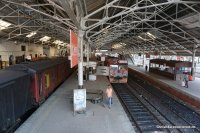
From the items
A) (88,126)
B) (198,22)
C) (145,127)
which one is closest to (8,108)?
(88,126)

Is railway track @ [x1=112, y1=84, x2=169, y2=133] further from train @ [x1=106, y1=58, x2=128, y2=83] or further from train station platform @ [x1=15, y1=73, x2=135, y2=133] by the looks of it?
train @ [x1=106, y1=58, x2=128, y2=83]

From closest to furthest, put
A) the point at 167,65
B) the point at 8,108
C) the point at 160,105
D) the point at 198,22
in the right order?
the point at 8,108 → the point at 160,105 → the point at 198,22 → the point at 167,65

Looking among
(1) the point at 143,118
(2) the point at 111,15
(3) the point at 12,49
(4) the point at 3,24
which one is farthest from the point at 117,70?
(3) the point at 12,49

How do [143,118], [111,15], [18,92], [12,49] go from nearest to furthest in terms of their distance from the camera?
[18,92]
[143,118]
[111,15]
[12,49]

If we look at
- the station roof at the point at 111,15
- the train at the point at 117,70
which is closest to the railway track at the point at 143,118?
the station roof at the point at 111,15

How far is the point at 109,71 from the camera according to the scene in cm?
2734

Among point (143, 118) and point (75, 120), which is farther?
point (143, 118)

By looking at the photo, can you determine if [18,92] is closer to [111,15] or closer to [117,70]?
[111,15]

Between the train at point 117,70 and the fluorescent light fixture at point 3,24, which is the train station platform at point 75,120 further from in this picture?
the fluorescent light fixture at point 3,24

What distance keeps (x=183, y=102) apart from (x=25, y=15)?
1628cm

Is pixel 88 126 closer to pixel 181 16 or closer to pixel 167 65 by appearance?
pixel 181 16

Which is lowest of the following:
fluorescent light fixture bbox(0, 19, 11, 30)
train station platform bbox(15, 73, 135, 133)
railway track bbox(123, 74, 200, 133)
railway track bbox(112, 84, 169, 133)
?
railway track bbox(123, 74, 200, 133)

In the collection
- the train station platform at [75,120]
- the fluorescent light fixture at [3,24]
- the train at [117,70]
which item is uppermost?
the fluorescent light fixture at [3,24]

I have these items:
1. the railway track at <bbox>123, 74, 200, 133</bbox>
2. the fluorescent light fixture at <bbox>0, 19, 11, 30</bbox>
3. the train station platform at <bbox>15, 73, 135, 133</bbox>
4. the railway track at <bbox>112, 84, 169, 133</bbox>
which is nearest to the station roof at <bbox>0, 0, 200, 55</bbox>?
the fluorescent light fixture at <bbox>0, 19, 11, 30</bbox>
